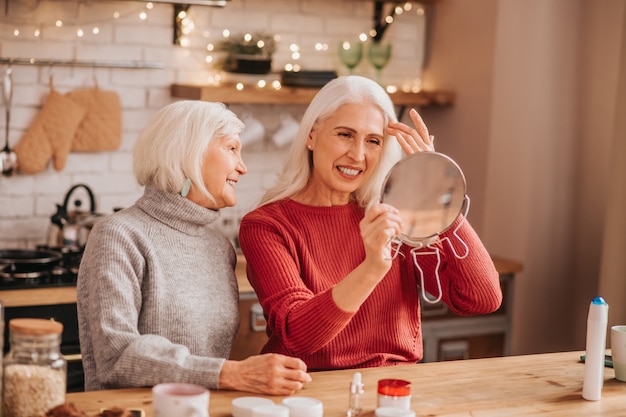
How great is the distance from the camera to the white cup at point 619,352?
2178mm

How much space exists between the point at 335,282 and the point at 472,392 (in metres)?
0.51

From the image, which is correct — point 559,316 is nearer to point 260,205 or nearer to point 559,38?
point 559,38

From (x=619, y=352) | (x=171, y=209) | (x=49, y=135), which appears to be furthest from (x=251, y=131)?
(x=619, y=352)

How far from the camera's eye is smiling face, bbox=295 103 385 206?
2.44 metres

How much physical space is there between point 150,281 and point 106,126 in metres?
1.73

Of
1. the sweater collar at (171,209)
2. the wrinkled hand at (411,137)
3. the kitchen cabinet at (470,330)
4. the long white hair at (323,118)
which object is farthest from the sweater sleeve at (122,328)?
the kitchen cabinet at (470,330)

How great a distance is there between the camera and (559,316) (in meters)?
4.08

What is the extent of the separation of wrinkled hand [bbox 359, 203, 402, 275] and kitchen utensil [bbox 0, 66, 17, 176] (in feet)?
6.49

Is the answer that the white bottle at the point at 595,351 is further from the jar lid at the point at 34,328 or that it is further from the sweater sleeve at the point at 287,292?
the jar lid at the point at 34,328

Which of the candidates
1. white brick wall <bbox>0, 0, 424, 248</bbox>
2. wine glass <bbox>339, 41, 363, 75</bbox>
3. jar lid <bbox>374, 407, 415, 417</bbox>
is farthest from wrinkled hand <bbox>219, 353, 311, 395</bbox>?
wine glass <bbox>339, 41, 363, 75</bbox>

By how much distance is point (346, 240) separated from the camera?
97.3 inches

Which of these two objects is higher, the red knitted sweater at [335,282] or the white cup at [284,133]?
the white cup at [284,133]

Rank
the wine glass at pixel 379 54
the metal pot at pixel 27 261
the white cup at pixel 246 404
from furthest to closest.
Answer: the wine glass at pixel 379 54
the metal pot at pixel 27 261
the white cup at pixel 246 404

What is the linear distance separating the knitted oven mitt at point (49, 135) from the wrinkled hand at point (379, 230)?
1933mm
